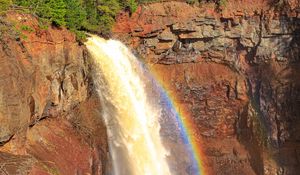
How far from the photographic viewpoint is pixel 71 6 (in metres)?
23.2

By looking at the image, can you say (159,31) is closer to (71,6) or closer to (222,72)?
(222,72)

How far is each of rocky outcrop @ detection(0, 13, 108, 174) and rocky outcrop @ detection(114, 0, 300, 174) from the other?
8549 millimetres

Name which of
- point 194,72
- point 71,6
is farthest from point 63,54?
point 194,72

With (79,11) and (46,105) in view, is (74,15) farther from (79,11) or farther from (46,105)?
(46,105)

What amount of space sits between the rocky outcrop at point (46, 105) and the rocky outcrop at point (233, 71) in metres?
8.55

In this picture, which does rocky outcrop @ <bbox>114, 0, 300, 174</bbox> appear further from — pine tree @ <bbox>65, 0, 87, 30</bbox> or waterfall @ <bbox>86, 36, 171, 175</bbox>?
pine tree @ <bbox>65, 0, 87, 30</bbox>

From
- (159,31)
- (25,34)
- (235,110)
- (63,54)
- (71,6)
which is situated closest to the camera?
(25,34)

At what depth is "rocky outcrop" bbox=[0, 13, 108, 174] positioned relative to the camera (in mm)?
14625

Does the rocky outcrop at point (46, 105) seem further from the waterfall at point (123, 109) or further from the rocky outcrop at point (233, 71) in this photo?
the rocky outcrop at point (233, 71)

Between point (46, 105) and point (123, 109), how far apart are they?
608cm

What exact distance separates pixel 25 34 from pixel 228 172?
19415 mm

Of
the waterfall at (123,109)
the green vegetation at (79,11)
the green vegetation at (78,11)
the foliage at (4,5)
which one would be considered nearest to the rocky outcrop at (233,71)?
the green vegetation at (78,11)

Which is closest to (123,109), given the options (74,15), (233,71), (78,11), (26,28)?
(74,15)

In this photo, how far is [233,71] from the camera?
105ft
